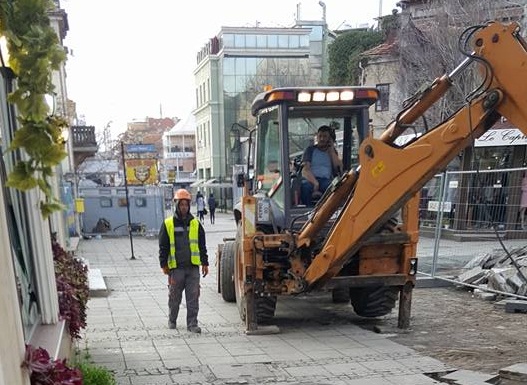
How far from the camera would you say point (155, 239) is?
900 inches

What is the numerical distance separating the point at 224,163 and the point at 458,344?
41974 mm

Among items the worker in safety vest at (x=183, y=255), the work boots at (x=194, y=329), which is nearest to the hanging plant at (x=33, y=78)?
the worker in safety vest at (x=183, y=255)

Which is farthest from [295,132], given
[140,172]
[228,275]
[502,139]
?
[140,172]

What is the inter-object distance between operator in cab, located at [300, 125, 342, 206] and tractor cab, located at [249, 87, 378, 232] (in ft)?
0.19

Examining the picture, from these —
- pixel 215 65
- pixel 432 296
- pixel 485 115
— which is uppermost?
pixel 215 65

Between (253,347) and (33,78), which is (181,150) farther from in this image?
(33,78)

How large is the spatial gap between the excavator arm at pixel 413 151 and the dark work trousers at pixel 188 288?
1580 mm

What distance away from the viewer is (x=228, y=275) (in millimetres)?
9438

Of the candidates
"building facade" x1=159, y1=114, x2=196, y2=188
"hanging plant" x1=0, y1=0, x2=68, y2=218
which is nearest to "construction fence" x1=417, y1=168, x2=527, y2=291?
"hanging plant" x1=0, y1=0, x2=68, y2=218

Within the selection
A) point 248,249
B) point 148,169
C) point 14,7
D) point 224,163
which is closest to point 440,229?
point 248,249

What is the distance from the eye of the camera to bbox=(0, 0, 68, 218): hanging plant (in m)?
2.04

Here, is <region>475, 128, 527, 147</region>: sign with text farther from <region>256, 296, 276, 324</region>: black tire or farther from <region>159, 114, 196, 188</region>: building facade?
<region>159, 114, 196, 188</region>: building facade

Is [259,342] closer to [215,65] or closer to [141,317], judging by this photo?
[141,317]

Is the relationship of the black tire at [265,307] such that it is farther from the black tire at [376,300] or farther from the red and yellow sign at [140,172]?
the red and yellow sign at [140,172]
